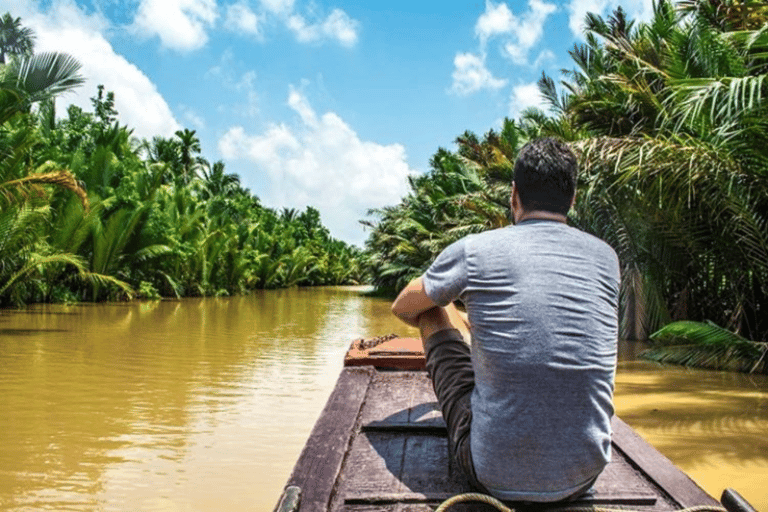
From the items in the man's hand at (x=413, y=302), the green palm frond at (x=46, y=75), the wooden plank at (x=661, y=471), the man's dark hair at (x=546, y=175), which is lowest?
the wooden plank at (x=661, y=471)

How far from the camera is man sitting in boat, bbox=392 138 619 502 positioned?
2449mm

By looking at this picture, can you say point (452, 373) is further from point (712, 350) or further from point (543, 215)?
point (712, 350)

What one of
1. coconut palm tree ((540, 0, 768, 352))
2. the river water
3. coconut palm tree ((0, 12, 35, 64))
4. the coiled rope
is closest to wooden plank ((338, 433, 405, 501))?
the coiled rope

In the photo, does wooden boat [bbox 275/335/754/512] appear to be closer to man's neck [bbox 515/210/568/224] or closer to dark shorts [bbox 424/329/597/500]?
dark shorts [bbox 424/329/597/500]

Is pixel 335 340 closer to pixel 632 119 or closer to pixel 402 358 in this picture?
pixel 632 119

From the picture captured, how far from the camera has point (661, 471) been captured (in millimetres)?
2947

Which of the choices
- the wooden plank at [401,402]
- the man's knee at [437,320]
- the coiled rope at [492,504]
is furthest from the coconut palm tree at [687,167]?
the coiled rope at [492,504]

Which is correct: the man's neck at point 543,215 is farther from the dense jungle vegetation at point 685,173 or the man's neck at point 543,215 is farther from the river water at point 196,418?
the dense jungle vegetation at point 685,173

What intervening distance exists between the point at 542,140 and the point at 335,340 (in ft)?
36.6

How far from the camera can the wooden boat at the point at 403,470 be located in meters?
2.56

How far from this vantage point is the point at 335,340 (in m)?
13.6

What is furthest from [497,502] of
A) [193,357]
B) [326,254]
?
[326,254]

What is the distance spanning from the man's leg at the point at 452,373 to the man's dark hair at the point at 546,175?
0.67 meters

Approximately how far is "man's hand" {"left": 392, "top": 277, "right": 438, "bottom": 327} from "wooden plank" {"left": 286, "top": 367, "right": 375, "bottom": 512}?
1.92ft
